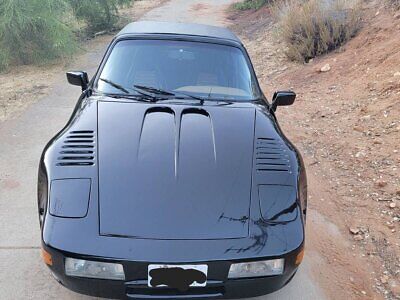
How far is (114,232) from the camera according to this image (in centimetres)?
216

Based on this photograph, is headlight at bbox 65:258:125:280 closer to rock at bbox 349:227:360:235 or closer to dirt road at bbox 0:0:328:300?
dirt road at bbox 0:0:328:300

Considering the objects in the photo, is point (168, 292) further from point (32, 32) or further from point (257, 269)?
point (32, 32)

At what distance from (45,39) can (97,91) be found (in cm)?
689

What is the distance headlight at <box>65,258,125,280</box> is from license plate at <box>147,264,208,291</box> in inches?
6.5

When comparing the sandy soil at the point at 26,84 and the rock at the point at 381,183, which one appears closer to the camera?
the rock at the point at 381,183

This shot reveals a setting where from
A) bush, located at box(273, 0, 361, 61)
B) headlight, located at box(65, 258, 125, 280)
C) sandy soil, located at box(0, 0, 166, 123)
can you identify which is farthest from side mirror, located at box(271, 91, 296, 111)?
bush, located at box(273, 0, 361, 61)

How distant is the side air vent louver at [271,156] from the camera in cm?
267

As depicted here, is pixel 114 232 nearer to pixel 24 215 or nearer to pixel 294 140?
pixel 24 215

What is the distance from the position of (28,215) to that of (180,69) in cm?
187

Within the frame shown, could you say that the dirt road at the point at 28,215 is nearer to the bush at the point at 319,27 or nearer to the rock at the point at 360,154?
the rock at the point at 360,154

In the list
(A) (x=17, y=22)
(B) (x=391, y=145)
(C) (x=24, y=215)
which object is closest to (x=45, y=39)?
(A) (x=17, y=22)

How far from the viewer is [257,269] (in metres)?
2.22

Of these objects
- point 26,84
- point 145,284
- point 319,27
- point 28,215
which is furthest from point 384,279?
point 26,84

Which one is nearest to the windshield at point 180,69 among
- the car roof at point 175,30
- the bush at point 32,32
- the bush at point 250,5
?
the car roof at point 175,30
